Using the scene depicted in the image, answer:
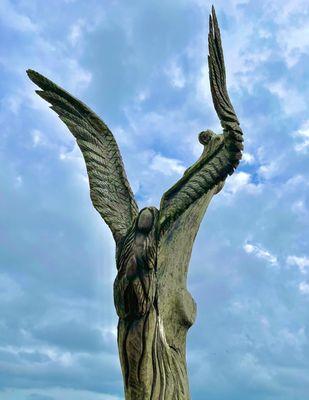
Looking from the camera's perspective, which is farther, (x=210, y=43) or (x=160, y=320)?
(x=210, y=43)

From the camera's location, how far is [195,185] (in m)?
7.25

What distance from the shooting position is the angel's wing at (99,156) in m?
7.48

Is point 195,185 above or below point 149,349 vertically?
above

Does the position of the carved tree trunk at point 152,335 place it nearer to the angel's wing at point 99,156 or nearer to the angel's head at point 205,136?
the angel's wing at point 99,156

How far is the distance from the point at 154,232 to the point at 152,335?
0.96 m

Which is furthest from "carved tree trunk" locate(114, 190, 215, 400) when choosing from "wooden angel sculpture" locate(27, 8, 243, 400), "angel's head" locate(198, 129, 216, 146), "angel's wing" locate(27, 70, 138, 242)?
"angel's head" locate(198, 129, 216, 146)

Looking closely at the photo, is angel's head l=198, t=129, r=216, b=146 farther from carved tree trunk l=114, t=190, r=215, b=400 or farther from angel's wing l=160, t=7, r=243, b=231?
carved tree trunk l=114, t=190, r=215, b=400

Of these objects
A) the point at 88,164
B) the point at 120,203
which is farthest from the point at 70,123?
the point at 120,203

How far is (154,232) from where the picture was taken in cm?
646

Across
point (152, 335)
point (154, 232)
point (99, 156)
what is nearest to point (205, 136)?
point (99, 156)

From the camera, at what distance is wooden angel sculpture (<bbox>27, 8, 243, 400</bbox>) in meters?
6.36

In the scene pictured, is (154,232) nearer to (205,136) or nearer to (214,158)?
(214,158)

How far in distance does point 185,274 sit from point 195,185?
0.95 metres

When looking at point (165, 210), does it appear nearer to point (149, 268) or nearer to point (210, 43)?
point (149, 268)
